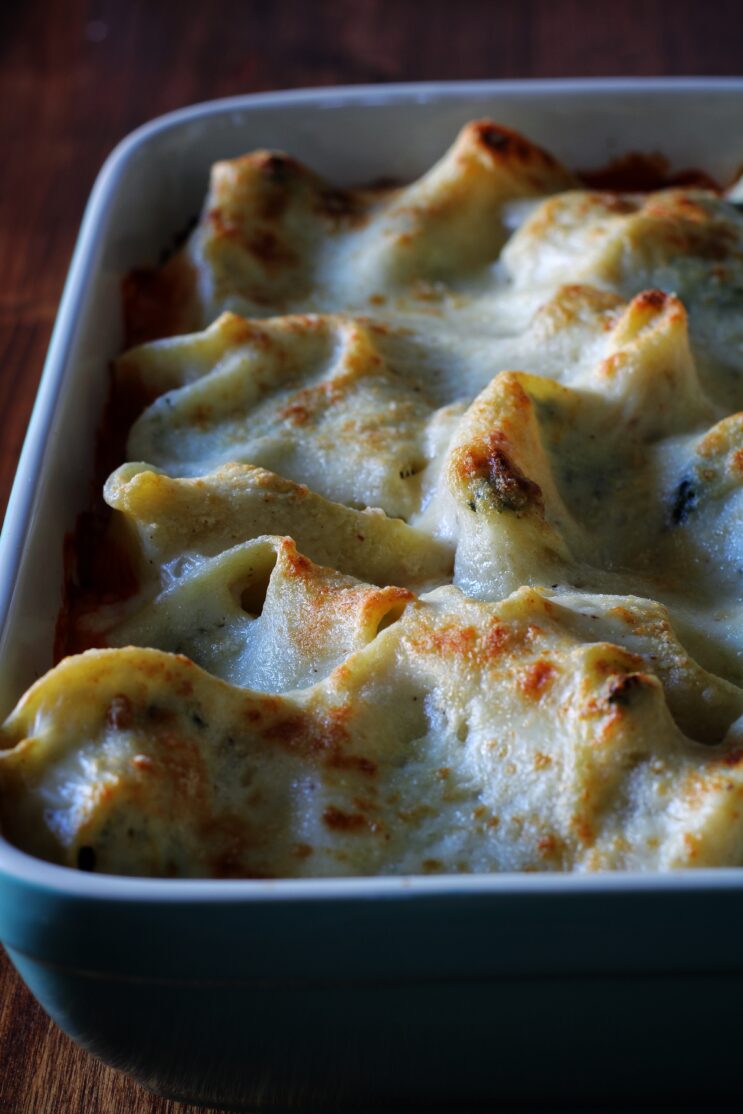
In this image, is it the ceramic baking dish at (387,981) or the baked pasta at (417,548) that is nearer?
the ceramic baking dish at (387,981)

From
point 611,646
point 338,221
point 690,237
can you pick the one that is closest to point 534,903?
point 611,646

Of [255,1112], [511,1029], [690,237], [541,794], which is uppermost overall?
[690,237]

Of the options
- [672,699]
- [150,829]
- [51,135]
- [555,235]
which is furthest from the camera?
[51,135]

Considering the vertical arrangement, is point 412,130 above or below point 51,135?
above

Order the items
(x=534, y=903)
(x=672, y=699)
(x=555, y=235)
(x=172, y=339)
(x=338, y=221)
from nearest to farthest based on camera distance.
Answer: (x=534, y=903), (x=672, y=699), (x=172, y=339), (x=555, y=235), (x=338, y=221)

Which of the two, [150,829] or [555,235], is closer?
[150,829]

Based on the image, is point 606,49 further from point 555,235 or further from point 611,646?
point 611,646

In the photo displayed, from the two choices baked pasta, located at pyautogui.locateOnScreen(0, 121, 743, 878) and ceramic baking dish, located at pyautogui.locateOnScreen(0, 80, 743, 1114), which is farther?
baked pasta, located at pyautogui.locateOnScreen(0, 121, 743, 878)

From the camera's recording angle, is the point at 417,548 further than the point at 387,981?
Yes
